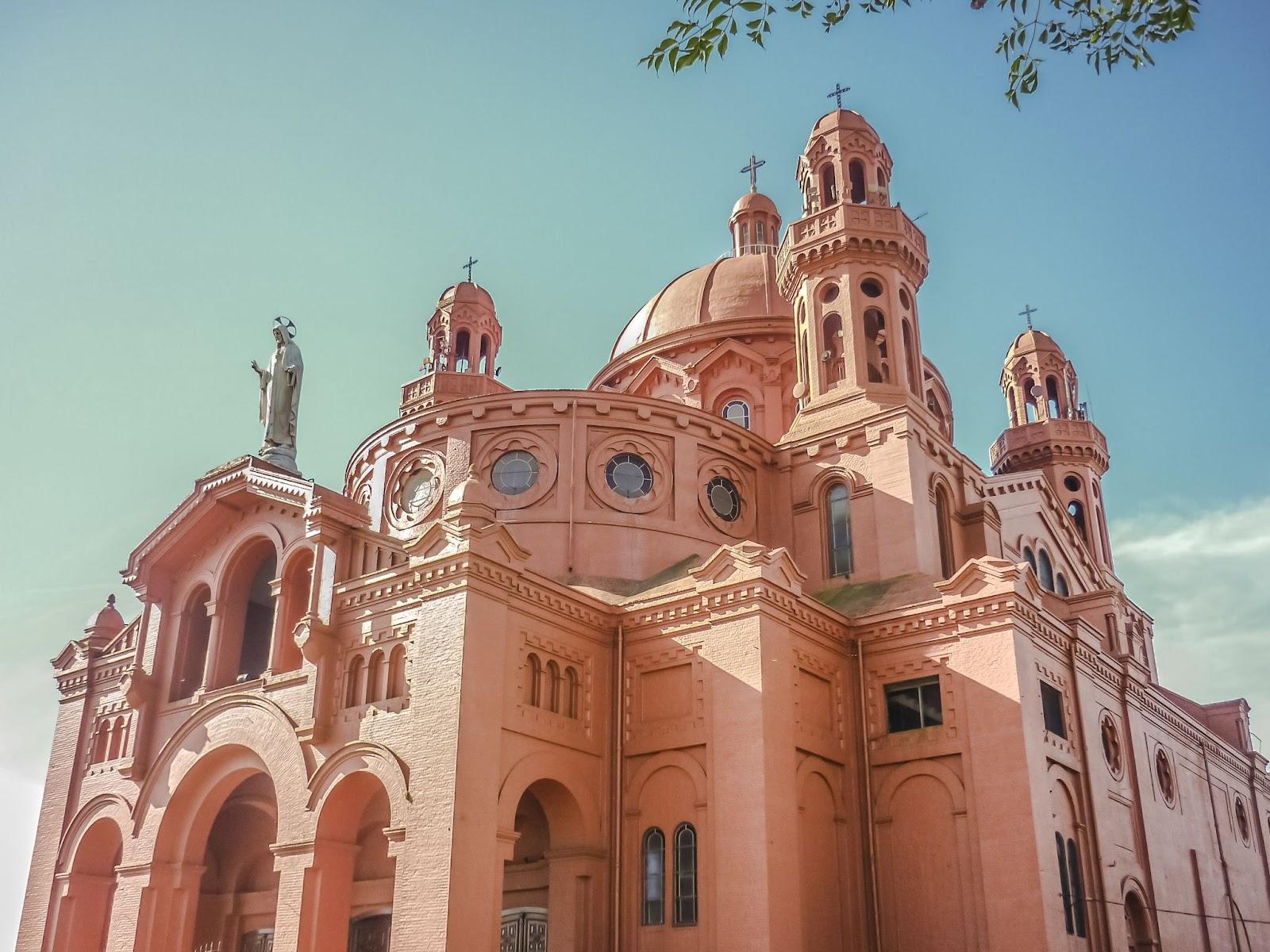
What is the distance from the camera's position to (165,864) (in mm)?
24984

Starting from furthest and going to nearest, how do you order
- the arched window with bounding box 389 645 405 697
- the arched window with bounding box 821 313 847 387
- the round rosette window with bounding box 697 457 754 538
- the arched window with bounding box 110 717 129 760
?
1. the arched window with bounding box 821 313 847 387
2. the round rosette window with bounding box 697 457 754 538
3. the arched window with bounding box 110 717 129 760
4. the arched window with bounding box 389 645 405 697

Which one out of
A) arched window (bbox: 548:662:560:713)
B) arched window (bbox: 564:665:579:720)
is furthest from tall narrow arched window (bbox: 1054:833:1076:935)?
arched window (bbox: 548:662:560:713)

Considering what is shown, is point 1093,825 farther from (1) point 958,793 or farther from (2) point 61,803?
(2) point 61,803

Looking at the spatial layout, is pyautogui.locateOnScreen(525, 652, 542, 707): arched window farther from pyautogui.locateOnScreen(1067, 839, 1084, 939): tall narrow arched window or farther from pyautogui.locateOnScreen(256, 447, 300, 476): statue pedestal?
pyautogui.locateOnScreen(1067, 839, 1084, 939): tall narrow arched window

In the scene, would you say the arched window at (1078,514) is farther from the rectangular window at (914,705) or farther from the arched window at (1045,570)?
the rectangular window at (914,705)

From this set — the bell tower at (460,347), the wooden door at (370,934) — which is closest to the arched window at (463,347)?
the bell tower at (460,347)

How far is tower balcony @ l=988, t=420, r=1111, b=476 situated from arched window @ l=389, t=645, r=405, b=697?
25764 millimetres

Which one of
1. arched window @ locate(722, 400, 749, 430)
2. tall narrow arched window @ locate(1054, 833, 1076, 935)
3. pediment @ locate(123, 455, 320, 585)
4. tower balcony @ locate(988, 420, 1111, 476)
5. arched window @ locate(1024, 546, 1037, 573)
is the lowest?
tall narrow arched window @ locate(1054, 833, 1076, 935)

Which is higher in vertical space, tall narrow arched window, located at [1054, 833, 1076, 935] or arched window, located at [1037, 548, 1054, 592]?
arched window, located at [1037, 548, 1054, 592]

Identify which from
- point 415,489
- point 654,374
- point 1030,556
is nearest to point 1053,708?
point 1030,556

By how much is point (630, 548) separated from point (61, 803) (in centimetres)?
1395

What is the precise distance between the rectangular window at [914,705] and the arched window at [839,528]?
13.0 ft

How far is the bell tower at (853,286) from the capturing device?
30484 mm

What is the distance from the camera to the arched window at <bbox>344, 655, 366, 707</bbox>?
2278cm
